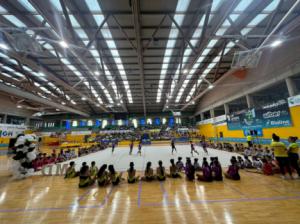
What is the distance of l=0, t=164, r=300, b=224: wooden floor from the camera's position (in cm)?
279

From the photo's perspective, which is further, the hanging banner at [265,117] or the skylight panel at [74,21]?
the hanging banner at [265,117]

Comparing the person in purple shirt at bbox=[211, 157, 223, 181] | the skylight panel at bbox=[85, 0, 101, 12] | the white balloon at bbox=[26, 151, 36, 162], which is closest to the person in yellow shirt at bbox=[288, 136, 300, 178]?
the person in purple shirt at bbox=[211, 157, 223, 181]

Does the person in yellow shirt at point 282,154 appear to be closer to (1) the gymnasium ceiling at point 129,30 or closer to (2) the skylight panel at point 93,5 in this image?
(1) the gymnasium ceiling at point 129,30

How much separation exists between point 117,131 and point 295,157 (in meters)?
26.8

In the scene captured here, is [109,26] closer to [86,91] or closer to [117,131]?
[86,91]

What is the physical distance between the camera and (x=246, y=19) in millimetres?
6918

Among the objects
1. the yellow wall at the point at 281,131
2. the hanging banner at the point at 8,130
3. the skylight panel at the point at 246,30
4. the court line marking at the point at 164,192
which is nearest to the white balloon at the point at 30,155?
the court line marking at the point at 164,192

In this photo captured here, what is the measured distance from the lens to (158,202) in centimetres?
342

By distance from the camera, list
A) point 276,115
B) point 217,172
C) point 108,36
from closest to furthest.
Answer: point 217,172, point 108,36, point 276,115

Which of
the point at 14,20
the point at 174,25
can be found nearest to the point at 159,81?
the point at 174,25

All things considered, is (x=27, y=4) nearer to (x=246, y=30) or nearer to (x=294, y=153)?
(x=246, y=30)

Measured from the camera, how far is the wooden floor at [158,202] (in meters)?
2.79

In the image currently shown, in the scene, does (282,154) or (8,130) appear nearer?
(282,154)

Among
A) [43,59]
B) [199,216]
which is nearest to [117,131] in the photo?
[43,59]
